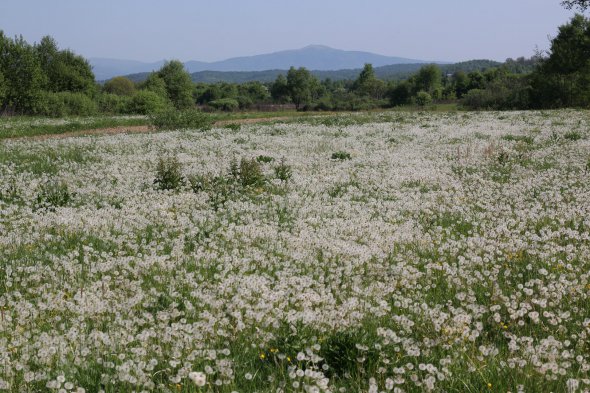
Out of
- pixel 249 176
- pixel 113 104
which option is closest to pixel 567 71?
pixel 249 176

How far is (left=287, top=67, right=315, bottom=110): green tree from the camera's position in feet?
496

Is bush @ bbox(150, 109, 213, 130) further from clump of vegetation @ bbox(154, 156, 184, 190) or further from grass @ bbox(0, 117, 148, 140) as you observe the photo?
clump of vegetation @ bbox(154, 156, 184, 190)

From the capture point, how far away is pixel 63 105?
69375 millimetres

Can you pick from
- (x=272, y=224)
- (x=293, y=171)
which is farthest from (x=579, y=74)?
(x=272, y=224)

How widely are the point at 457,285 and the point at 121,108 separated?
8829 centimetres

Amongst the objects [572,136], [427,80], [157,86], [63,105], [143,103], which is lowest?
[572,136]

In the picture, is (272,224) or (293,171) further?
(293,171)

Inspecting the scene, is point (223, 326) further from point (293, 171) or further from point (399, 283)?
point (293, 171)

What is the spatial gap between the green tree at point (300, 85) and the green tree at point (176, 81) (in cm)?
4930

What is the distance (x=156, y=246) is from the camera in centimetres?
748

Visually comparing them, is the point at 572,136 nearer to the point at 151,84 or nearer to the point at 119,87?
the point at 151,84

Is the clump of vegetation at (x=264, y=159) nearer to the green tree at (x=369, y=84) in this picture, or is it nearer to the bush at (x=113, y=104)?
the bush at (x=113, y=104)

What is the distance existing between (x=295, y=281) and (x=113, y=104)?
89.0 metres

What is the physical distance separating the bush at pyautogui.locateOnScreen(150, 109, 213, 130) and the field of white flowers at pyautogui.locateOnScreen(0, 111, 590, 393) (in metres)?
18.3
